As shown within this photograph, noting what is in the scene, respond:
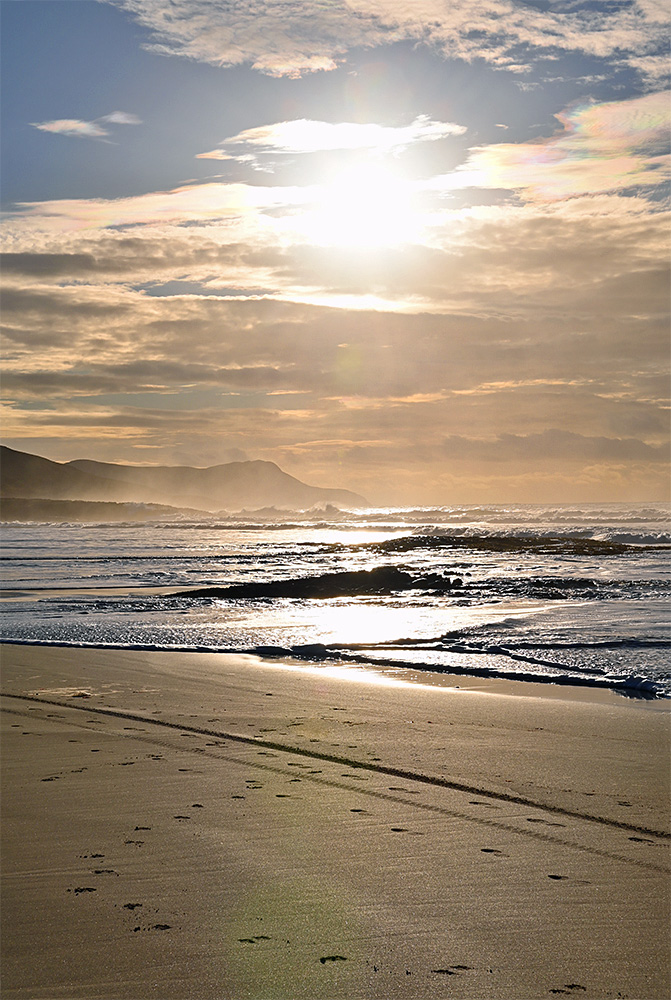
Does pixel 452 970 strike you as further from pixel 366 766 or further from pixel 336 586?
pixel 336 586

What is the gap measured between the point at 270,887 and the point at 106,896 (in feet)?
2.54

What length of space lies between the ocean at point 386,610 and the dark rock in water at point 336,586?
6 cm

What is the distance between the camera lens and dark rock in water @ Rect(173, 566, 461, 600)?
22203mm

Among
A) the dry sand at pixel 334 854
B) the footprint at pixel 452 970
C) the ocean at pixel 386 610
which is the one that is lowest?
the ocean at pixel 386 610

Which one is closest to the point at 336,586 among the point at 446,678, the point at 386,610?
the point at 386,610

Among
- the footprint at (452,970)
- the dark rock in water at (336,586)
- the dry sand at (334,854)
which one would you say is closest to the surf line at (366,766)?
the dry sand at (334,854)

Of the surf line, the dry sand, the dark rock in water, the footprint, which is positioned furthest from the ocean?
the footprint

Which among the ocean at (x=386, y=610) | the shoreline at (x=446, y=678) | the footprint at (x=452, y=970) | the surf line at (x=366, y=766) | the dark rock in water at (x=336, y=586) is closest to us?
the footprint at (x=452, y=970)

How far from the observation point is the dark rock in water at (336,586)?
2220cm

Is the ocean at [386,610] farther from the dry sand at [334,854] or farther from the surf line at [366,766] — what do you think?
the surf line at [366,766]

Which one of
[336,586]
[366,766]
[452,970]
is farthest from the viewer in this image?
[336,586]

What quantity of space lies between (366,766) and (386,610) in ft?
39.7

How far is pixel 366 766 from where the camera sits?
6305 millimetres

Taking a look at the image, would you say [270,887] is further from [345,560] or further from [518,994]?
[345,560]
